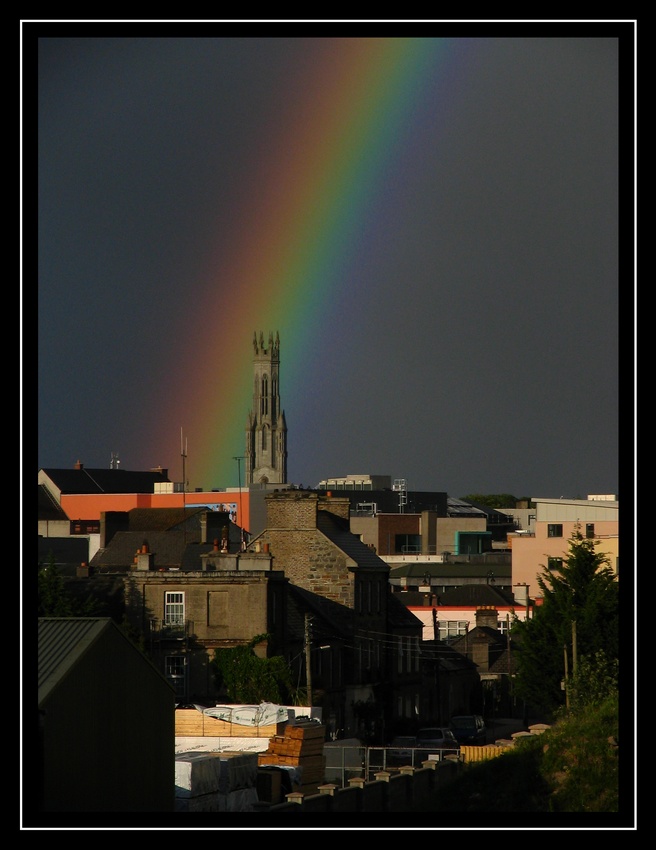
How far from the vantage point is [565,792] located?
22.5 m

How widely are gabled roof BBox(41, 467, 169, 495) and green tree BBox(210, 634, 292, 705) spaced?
332 feet

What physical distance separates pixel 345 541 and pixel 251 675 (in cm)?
1172

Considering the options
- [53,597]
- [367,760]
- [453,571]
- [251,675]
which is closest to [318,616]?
[251,675]

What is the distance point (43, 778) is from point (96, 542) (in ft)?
246

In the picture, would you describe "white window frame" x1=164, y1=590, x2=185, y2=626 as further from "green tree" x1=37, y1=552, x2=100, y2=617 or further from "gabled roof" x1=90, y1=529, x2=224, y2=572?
"gabled roof" x1=90, y1=529, x2=224, y2=572

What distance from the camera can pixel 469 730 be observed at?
2004 inches

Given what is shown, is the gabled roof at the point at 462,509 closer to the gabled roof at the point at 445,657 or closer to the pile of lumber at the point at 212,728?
the gabled roof at the point at 445,657

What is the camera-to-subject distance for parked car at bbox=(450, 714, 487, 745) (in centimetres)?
4962

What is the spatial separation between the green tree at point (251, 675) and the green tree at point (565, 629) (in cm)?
916

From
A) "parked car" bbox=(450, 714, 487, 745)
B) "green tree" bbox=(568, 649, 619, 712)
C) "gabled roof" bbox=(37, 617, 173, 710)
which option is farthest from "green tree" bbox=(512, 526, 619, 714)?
"gabled roof" bbox=(37, 617, 173, 710)

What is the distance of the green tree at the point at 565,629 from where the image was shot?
46.8 m

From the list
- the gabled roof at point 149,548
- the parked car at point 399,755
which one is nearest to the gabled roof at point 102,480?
the gabled roof at point 149,548
